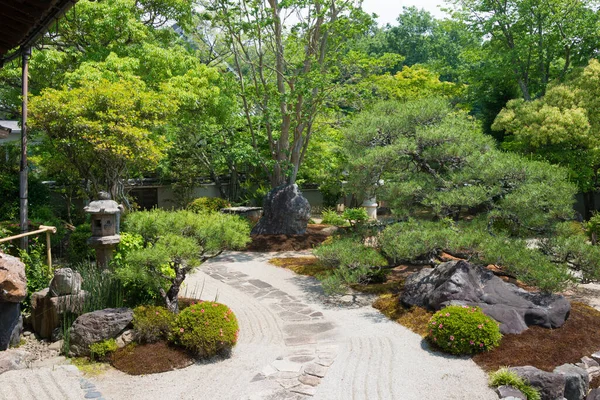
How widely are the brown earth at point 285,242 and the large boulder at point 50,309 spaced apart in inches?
280

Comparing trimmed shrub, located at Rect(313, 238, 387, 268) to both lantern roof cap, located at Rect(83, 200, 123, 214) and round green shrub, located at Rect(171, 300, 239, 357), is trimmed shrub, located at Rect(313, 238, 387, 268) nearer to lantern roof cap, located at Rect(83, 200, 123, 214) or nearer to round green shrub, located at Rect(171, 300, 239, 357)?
round green shrub, located at Rect(171, 300, 239, 357)

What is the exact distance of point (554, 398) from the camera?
596cm

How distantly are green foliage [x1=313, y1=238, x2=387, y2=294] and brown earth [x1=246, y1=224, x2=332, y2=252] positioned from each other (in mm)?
5324

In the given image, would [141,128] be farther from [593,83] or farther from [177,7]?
[593,83]

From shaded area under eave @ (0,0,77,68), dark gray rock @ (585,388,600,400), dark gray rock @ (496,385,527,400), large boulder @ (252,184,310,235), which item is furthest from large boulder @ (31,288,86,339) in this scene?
large boulder @ (252,184,310,235)

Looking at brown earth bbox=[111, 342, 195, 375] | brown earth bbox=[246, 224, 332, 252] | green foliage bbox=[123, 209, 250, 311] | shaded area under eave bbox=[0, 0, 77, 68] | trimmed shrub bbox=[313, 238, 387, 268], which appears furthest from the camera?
brown earth bbox=[246, 224, 332, 252]

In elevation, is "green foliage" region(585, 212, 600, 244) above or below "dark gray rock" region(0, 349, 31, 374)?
above

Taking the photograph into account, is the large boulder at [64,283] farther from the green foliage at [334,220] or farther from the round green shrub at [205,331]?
the green foliage at [334,220]

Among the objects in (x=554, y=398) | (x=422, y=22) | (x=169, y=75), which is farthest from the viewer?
(x=422, y=22)

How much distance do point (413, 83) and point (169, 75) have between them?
35.1 feet

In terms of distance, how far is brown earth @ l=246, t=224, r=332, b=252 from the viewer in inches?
572

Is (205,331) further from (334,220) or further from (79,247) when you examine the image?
(334,220)

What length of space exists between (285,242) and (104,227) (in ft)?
23.1

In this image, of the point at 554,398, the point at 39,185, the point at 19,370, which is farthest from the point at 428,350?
the point at 39,185
